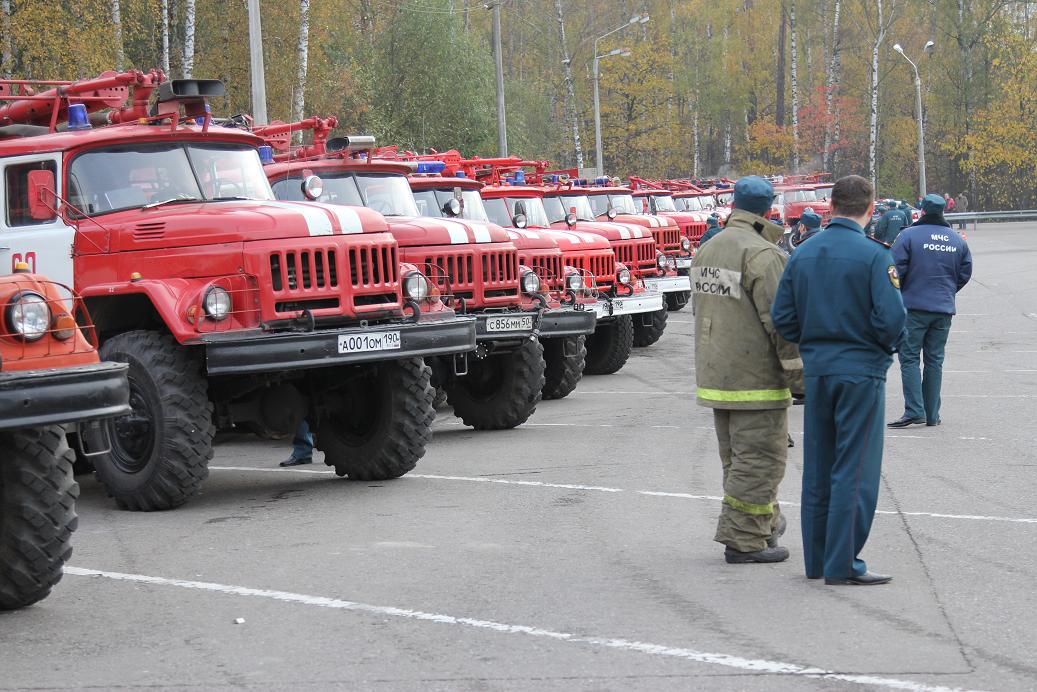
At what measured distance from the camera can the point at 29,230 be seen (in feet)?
35.1

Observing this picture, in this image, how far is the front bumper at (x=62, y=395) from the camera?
21.2ft

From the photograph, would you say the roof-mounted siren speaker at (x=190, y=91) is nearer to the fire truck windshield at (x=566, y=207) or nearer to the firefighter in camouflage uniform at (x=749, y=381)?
the firefighter in camouflage uniform at (x=749, y=381)

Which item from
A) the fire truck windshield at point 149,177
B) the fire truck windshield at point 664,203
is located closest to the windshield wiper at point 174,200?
the fire truck windshield at point 149,177

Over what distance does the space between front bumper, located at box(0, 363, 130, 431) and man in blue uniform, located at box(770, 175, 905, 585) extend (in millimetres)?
3194

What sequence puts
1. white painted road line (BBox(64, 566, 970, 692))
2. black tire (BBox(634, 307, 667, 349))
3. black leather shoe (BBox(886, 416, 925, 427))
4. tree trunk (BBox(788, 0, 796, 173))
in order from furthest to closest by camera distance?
tree trunk (BBox(788, 0, 796, 173)) < black tire (BBox(634, 307, 667, 349)) < black leather shoe (BBox(886, 416, 925, 427)) < white painted road line (BBox(64, 566, 970, 692))

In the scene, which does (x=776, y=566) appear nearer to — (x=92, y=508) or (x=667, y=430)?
(x=92, y=508)

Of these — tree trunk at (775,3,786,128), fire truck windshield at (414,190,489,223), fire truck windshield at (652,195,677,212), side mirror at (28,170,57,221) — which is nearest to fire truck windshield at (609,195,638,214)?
fire truck windshield at (652,195,677,212)

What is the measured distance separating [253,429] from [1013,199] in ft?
A: 225

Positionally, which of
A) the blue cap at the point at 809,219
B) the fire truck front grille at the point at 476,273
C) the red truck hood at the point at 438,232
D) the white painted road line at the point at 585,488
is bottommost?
the white painted road line at the point at 585,488

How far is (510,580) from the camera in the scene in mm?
7508

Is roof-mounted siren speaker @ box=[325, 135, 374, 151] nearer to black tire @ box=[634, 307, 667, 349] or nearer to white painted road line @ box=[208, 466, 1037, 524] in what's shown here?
white painted road line @ box=[208, 466, 1037, 524]

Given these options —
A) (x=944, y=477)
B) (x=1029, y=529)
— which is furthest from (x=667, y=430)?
(x=1029, y=529)

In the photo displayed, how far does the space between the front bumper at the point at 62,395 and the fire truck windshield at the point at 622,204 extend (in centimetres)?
1844

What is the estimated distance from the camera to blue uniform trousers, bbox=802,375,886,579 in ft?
23.4
